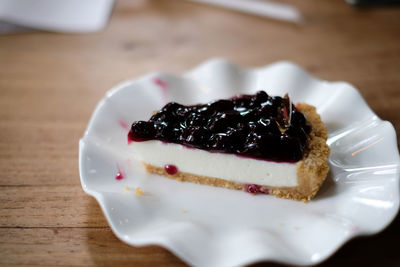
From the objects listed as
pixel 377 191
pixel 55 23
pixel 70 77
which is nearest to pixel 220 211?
pixel 377 191

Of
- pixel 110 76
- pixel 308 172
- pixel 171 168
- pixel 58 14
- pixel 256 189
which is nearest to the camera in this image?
pixel 308 172

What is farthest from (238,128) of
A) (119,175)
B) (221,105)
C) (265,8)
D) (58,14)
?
(58,14)

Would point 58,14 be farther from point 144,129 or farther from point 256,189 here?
point 256,189

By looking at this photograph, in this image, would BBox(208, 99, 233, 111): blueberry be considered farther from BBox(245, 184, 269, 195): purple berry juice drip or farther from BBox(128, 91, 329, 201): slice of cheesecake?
BBox(245, 184, 269, 195): purple berry juice drip

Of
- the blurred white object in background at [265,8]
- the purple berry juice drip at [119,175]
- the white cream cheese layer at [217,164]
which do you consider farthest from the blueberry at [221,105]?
the blurred white object in background at [265,8]

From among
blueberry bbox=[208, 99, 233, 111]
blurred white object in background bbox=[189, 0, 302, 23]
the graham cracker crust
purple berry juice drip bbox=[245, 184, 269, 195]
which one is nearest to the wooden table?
blurred white object in background bbox=[189, 0, 302, 23]

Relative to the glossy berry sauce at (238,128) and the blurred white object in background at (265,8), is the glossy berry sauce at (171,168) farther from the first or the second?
the blurred white object in background at (265,8)

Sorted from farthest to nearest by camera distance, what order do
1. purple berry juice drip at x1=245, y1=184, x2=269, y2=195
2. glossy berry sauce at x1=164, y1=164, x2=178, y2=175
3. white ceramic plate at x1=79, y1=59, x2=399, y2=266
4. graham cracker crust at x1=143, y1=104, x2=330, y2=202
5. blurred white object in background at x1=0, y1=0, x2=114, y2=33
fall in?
blurred white object in background at x1=0, y1=0, x2=114, y2=33
glossy berry sauce at x1=164, y1=164, x2=178, y2=175
purple berry juice drip at x1=245, y1=184, x2=269, y2=195
graham cracker crust at x1=143, y1=104, x2=330, y2=202
white ceramic plate at x1=79, y1=59, x2=399, y2=266
